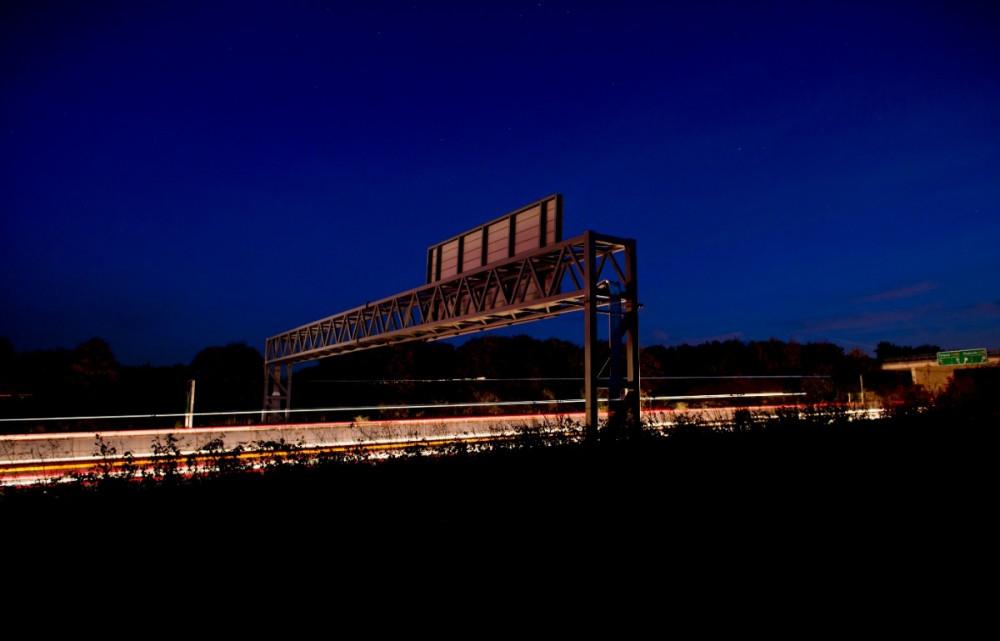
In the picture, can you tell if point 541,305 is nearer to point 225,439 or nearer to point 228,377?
point 225,439

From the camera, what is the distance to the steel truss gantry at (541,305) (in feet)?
57.3

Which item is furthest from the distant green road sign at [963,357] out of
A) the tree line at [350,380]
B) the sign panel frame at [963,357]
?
the tree line at [350,380]

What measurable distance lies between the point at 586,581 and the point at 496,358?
48.9 m

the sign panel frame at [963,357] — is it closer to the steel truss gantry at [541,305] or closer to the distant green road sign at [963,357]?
the distant green road sign at [963,357]

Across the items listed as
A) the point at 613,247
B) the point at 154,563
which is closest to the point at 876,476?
the point at 154,563

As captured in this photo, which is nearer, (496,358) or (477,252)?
(477,252)

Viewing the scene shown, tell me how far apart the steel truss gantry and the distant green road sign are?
50.5m

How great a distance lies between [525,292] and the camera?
66.1ft

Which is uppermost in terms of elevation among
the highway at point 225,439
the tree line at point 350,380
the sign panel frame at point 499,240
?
the sign panel frame at point 499,240

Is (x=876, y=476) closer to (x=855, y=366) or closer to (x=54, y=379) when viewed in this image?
(x=54, y=379)

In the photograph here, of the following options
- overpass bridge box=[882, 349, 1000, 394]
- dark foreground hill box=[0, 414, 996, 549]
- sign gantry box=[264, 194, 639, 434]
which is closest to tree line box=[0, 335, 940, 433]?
overpass bridge box=[882, 349, 1000, 394]

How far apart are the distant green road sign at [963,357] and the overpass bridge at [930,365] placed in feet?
0.31

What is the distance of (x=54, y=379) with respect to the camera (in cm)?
4300

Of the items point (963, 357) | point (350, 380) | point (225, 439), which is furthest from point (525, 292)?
point (963, 357)
